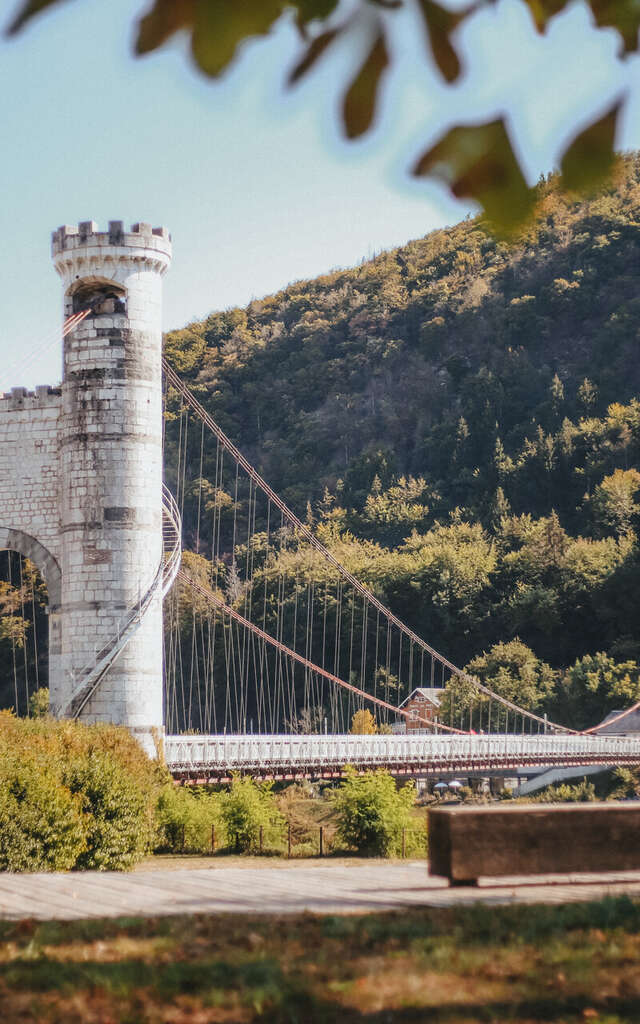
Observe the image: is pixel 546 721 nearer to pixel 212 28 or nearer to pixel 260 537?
pixel 260 537

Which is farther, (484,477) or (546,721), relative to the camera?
(484,477)

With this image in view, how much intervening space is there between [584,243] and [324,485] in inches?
825

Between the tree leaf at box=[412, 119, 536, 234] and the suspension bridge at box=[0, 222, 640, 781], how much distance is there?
23.6 meters

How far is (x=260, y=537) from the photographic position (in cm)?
6719

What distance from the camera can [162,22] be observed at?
6.51 feet

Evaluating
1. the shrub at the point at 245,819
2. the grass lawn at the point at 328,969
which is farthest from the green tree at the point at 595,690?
the grass lawn at the point at 328,969

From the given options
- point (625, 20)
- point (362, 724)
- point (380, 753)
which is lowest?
point (380, 753)

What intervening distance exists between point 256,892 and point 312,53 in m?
5.44

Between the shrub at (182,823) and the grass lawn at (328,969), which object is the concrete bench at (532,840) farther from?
the shrub at (182,823)

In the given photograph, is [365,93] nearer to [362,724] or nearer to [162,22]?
[162,22]

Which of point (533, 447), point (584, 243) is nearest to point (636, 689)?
point (533, 447)

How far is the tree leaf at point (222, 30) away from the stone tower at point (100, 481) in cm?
2371

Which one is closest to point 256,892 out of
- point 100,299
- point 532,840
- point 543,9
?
point 532,840

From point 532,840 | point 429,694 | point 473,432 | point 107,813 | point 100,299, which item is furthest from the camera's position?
point 473,432
